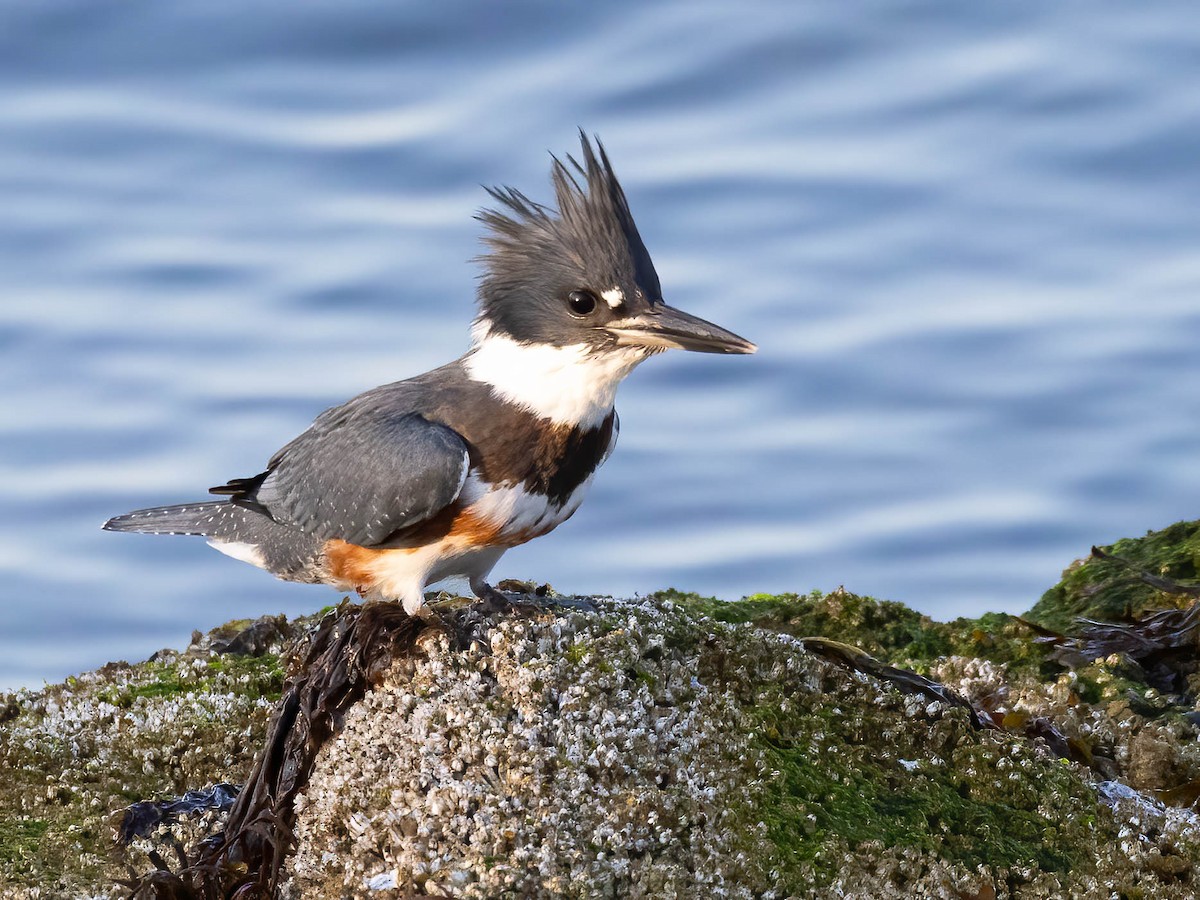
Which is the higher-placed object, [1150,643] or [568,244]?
[568,244]

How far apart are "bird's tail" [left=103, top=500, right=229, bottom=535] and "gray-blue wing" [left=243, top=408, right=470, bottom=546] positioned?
0.52 m

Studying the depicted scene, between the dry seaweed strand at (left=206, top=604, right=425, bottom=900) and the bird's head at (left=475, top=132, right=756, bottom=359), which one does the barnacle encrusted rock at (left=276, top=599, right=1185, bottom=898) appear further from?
the bird's head at (left=475, top=132, right=756, bottom=359)

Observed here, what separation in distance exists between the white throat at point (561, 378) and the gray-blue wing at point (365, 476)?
0.30m

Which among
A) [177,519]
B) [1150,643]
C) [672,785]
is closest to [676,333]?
[672,785]

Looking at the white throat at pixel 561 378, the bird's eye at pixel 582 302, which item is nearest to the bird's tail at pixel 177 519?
the white throat at pixel 561 378

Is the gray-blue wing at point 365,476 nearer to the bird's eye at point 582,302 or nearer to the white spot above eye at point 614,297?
the bird's eye at point 582,302

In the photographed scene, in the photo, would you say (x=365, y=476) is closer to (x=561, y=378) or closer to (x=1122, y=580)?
(x=561, y=378)

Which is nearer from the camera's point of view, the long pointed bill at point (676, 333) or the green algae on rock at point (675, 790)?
the green algae on rock at point (675, 790)

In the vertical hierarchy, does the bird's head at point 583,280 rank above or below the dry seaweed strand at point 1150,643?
above

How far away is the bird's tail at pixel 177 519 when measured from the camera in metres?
6.74

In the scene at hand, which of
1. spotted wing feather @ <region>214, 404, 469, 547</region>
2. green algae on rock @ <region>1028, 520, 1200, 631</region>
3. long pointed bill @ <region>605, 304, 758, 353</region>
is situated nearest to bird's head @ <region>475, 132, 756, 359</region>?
long pointed bill @ <region>605, 304, 758, 353</region>

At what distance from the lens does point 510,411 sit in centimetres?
538

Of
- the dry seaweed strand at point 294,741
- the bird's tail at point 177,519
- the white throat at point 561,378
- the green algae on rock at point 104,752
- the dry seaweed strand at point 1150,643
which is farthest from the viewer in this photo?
the bird's tail at point 177,519

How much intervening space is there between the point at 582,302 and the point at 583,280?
0.30ft
